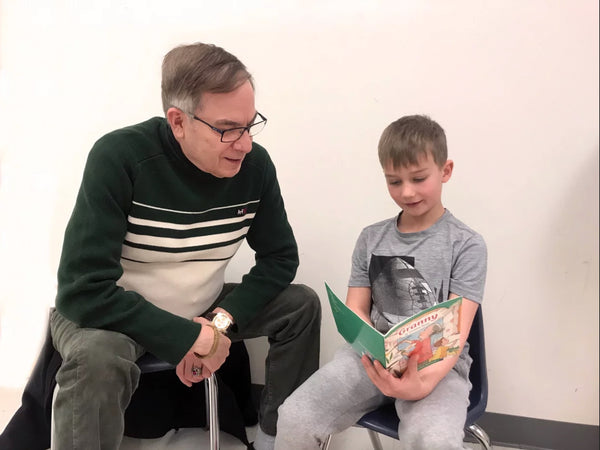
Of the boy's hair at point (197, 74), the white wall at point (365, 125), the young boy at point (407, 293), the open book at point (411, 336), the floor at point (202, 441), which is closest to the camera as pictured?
the open book at point (411, 336)

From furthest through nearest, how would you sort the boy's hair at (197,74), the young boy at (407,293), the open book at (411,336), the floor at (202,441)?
the floor at (202,441)
the boy's hair at (197,74)
the young boy at (407,293)
the open book at (411,336)

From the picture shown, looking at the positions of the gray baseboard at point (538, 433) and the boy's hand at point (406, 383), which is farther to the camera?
the gray baseboard at point (538, 433)

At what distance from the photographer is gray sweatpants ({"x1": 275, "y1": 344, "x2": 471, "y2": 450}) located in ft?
3.18

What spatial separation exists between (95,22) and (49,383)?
1138 mm

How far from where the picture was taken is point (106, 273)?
1132mm

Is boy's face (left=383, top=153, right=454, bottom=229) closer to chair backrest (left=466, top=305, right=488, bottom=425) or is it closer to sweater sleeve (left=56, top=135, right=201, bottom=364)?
chair backrest (left=466, top=305, right=488, bottom=425)

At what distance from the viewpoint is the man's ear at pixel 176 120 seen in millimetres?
1187

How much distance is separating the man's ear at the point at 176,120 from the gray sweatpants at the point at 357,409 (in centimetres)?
64

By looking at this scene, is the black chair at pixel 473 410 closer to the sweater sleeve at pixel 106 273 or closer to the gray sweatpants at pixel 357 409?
the gray sweatpants at pixel 357 409

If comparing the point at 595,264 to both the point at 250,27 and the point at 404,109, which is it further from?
the point at 250,27

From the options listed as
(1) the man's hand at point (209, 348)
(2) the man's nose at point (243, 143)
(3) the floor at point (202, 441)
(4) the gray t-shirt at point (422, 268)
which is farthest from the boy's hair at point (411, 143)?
(3) the floor at point (202, 441)


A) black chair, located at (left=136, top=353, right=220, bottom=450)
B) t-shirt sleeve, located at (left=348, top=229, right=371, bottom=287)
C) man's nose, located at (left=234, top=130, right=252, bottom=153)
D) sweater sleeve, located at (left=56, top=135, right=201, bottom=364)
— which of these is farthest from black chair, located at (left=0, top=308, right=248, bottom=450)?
man's nose, located at (left=234, top=130, right=252, bottom=153)

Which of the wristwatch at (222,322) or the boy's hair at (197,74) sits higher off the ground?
the boy's hair at (197,74)

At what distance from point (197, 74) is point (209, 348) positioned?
0.61 m
